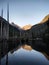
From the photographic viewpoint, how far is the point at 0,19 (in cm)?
4525

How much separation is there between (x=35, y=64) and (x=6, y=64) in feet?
5.49

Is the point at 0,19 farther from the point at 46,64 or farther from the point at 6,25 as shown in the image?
the point at 46,64

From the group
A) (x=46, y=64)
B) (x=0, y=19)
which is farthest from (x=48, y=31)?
(x=46, y=64)

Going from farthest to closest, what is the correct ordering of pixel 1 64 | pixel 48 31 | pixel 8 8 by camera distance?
pixel 48 31 → pixel 8 8 → pixel 1 64

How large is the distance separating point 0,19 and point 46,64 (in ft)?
123

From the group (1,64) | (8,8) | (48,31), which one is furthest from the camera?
(48,31)

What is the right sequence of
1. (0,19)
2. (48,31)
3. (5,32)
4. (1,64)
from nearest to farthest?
1. (1,64)
2. (0,19)
3. (5,32)
4. (48,31)

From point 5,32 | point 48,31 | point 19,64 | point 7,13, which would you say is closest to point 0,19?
point 7,13

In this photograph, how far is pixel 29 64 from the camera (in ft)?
29.6

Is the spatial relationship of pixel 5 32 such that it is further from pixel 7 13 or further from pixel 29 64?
pixel 29 64

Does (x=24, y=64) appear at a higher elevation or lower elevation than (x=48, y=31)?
lower

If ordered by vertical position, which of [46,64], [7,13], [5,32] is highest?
[7,13]

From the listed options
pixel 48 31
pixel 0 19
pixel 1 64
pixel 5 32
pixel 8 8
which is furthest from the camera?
pixel 48 31

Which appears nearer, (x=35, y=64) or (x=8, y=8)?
(x=35, y=64)
